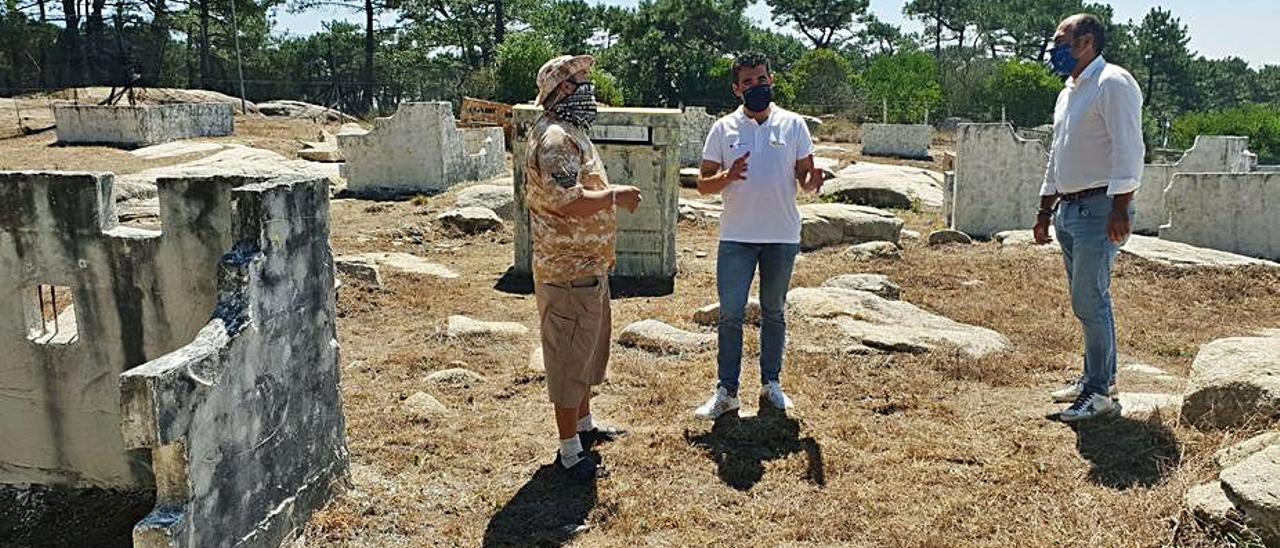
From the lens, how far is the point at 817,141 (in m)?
30.9

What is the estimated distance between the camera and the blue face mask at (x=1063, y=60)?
4.44 m

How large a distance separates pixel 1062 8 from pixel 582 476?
61806 millimetres

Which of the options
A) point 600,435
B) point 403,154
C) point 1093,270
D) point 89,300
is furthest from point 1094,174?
point 403,154

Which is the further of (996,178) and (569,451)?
(996,178)

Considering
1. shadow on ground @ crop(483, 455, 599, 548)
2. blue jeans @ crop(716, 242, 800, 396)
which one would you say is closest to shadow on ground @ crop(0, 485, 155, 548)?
shadow on ground @ crop(483, 455, 599, 548)

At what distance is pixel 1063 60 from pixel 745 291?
1.75 meters

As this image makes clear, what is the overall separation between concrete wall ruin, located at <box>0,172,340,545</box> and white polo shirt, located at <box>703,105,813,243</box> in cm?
183

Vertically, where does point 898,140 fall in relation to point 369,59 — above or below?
below

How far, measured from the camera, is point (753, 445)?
4.54 metres

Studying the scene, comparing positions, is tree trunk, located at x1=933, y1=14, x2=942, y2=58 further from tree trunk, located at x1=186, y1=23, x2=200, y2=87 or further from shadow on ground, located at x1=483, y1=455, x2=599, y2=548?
shadow on ground, located at x1=483, y1=455, x2=599, y2=548

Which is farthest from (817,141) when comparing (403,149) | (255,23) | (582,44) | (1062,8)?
(1062,8)

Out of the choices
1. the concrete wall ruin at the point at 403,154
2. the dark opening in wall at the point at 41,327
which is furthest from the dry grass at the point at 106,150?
the dark opening in wall at the point at 41,327

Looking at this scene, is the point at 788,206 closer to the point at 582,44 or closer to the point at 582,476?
the point at 582,476

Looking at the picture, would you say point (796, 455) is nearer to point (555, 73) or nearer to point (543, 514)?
point (543, 514)
